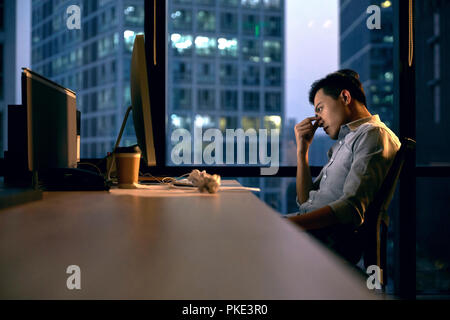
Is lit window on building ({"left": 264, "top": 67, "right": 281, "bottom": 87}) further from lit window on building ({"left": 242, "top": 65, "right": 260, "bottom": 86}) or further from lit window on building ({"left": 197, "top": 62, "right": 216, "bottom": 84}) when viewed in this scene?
lit window on building ({"left": 197, "top": 62, "right": 216, "bottom": 84})

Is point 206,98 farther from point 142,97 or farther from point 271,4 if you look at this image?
point 142,97

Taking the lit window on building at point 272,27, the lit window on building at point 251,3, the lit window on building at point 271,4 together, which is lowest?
the lit window on building at point 272,27

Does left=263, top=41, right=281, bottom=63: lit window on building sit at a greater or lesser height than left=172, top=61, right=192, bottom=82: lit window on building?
greater

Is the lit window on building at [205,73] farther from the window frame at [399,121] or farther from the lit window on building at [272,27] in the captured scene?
the window frame at [399,121]

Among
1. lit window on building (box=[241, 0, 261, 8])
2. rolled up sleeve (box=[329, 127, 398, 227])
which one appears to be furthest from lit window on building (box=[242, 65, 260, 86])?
rolled up sleeve (box=[329, 127, 398, 227])

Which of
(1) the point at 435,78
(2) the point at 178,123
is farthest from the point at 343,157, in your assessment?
(1) the point at 435,78

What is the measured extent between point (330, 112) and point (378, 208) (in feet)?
2.17

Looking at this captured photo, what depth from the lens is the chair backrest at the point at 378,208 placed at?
4.31 feet

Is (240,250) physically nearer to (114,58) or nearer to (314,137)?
(314,137)

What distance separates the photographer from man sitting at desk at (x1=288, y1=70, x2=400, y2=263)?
1392mm

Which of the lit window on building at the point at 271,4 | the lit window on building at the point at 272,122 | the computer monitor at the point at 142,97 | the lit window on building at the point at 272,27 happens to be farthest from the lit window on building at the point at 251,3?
the computer monitor at the point at 142,97

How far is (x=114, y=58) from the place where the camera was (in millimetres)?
23734

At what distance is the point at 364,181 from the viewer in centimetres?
138

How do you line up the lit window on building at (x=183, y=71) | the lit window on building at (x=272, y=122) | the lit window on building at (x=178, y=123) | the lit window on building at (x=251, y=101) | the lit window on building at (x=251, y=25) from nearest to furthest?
the lit window on building at (x=178, y=123), the lit window on building at (x=272, y=122), the lit window on building at (x=183, y=71), the lit window on building at (x=251, y=25), the lit window on building at (x=251, y=101)
